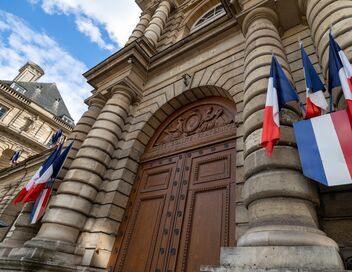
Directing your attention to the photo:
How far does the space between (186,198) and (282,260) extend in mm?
3073

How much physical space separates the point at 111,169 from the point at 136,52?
4.25 meters

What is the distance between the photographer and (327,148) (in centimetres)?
291

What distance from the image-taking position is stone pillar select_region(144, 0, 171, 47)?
10891 mm

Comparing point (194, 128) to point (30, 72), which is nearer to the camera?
point (194, 128)

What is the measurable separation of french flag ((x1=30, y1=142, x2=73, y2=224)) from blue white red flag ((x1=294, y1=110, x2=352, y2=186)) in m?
6.14

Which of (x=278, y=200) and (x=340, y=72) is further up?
(x=340, y=72)

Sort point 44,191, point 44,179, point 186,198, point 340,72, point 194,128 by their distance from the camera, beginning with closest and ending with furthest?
point 340,72 → point 186,198 → point 44,179 → point 194,128 → point 44,191

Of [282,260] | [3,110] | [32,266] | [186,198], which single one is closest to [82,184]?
[32,266]

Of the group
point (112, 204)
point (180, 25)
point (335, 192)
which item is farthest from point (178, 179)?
point (180, 25)

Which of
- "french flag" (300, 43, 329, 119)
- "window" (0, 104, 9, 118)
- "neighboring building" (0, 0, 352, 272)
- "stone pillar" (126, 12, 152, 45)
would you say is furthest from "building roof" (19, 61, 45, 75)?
"french flag" (300, 43, 329, 119)

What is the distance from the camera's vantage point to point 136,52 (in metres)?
8.54

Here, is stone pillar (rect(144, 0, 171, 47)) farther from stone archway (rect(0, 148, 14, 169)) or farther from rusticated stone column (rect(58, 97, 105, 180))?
stone archway (rect(0, 148, 14, 169))

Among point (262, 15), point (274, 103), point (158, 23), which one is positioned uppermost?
point (158, 23)

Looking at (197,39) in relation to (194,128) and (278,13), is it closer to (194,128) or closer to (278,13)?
(278,13)
